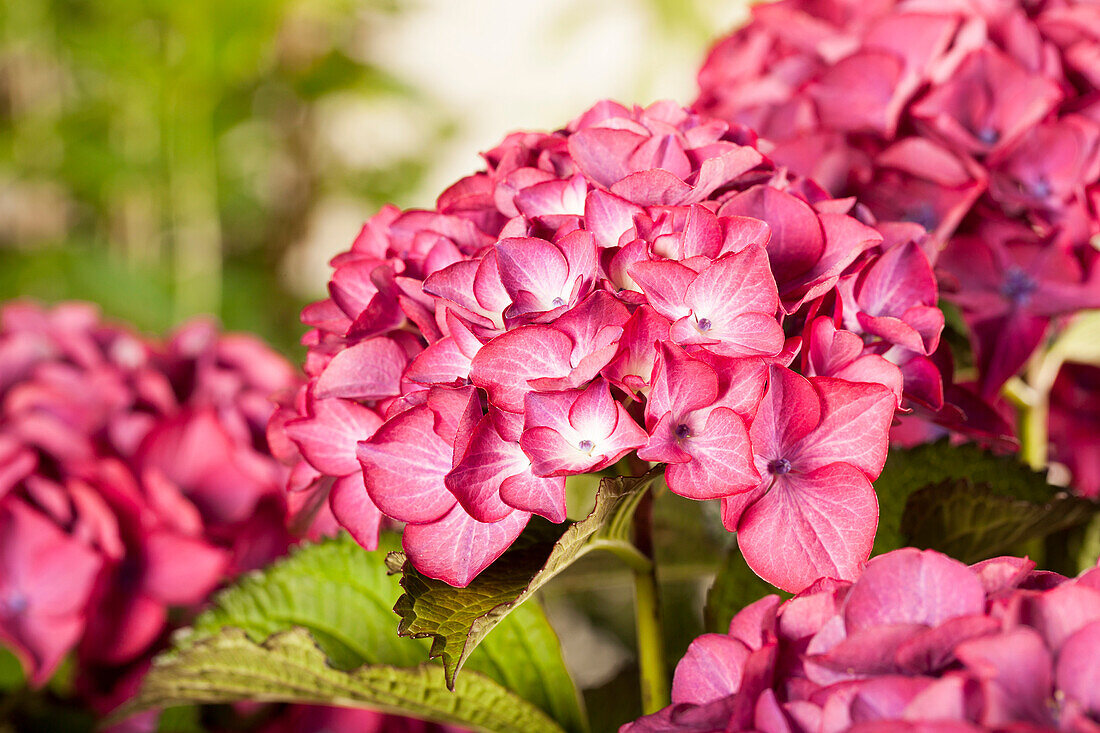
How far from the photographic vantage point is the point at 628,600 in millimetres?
774

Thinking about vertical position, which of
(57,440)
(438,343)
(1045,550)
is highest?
(438,343)

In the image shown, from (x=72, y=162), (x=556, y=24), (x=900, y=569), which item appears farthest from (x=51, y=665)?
(x=556, y=24)

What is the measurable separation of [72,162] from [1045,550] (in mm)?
1766

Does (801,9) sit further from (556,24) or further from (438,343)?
(556,24)

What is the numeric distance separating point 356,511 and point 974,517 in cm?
23

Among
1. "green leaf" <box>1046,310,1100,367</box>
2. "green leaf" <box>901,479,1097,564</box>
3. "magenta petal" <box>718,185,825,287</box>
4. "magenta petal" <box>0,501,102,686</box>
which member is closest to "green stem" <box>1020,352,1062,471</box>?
"green leaf" <box>1046,310,1100,367</box>

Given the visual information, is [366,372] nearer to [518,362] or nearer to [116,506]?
[518,362]

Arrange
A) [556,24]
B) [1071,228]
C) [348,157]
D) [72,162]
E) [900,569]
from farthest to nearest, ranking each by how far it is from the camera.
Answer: [348,157] → [556,24] → [72,162] → [1071,228] → [900,569]

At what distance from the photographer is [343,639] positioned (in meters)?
0.39

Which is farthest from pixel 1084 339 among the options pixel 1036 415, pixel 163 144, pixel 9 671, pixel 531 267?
pixel 163 144

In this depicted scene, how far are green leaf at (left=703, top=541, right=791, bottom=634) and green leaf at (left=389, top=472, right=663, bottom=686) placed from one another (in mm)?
97

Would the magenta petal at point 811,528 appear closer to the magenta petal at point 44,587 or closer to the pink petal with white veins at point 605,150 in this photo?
the pink petal with white veins at point 605,150

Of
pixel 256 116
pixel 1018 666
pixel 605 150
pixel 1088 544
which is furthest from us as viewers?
pixel 256 116

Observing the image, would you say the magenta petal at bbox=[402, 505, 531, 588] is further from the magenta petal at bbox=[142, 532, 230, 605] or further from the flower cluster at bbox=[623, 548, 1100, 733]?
the magenta petal at bbox=[142, 532, 230, 605]
